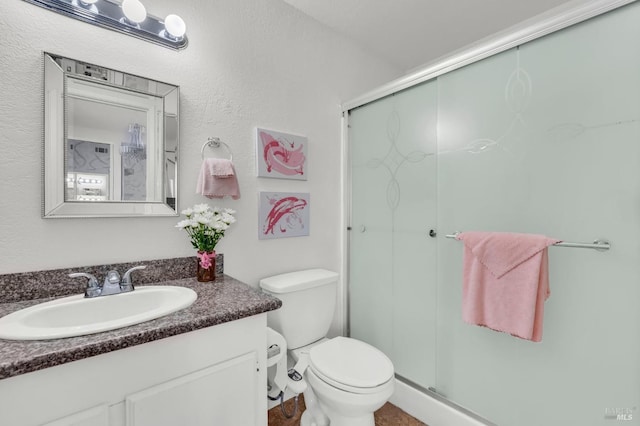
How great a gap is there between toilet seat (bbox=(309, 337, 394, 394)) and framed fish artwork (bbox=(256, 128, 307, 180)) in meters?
1.01

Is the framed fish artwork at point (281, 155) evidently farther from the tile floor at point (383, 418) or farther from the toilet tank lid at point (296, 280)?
the tile floor at point (383, 418)

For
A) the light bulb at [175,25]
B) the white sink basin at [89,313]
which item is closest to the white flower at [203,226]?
the white sink basin at [89,313]

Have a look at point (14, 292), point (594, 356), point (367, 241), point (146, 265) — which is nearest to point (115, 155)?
point (146, 265)

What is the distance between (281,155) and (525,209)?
1.28m

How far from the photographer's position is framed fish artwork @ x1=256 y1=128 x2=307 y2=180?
1.67 m

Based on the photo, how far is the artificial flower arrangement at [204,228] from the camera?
1.32 metres

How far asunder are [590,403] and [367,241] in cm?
125

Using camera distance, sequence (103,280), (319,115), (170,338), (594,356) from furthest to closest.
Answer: (319,115), (103,280), (594,356), (170,338)

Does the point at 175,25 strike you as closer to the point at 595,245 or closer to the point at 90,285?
the point at 90,285

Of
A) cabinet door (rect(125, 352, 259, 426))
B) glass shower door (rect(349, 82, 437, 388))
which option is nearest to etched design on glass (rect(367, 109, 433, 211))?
glass shower door (rect(349, 82, 437, 388))

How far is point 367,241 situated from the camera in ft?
6.50

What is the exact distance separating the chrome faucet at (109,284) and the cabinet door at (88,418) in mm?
448

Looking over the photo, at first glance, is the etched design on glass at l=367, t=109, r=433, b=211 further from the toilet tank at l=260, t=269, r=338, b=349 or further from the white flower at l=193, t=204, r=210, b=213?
the white flower at l=193, t=204, r=210, b=213

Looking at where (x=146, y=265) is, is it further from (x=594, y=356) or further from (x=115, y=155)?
(x=594, y=356)
